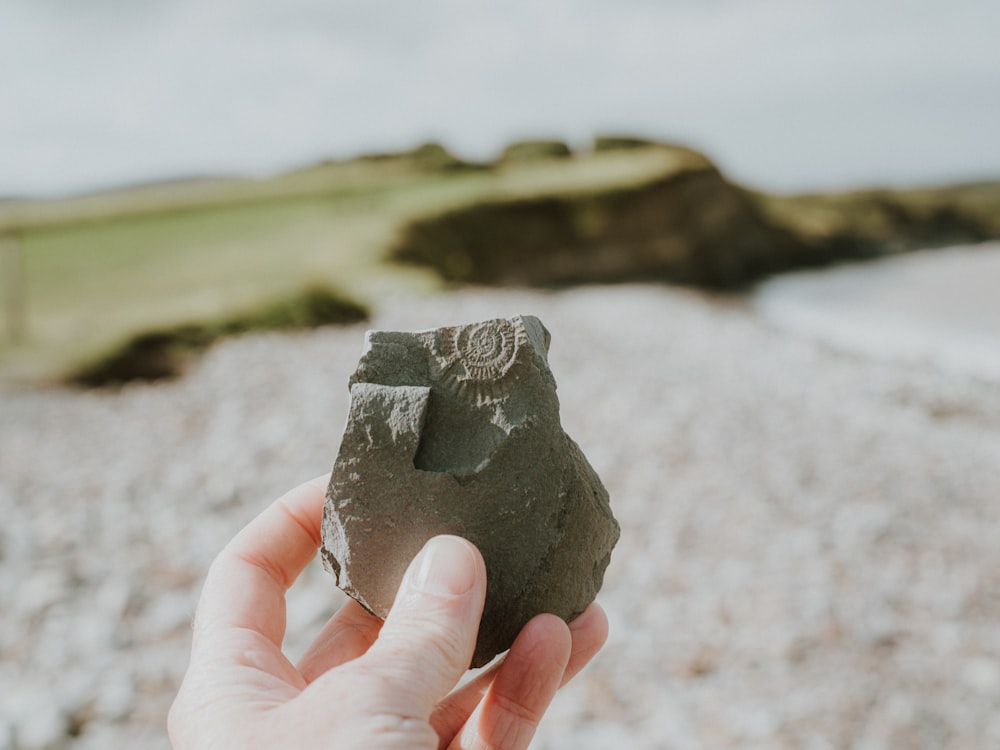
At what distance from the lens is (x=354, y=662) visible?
2.01 metres

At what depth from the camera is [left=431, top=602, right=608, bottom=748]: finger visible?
2896 mm

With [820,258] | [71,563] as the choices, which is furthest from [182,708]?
[820,258]

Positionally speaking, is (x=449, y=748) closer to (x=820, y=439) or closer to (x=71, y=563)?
(x=71, y=563)

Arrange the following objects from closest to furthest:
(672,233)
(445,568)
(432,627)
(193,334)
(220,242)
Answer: (432,627) < (445,568) < (193,334) < (220,242) < (672,233)

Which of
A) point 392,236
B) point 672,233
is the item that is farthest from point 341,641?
point 672,233

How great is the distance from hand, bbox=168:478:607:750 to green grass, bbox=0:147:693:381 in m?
9.67

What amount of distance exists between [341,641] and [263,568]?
45 centimetres

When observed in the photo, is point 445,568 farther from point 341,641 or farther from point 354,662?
point 341,641

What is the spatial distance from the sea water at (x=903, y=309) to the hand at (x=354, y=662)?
45.9 ft

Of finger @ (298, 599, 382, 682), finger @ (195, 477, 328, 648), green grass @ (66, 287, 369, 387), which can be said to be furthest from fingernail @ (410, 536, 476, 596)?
green grass @ (66, 287, 369, 387)

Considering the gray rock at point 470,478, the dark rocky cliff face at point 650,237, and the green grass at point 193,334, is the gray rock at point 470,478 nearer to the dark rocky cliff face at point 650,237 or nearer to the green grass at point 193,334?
the green grass at point 193,334

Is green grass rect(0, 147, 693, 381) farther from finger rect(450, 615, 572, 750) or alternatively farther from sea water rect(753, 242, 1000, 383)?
finger rect(450, 615, 572, 750)

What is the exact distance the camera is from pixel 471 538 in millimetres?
2656

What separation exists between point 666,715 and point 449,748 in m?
1.99
